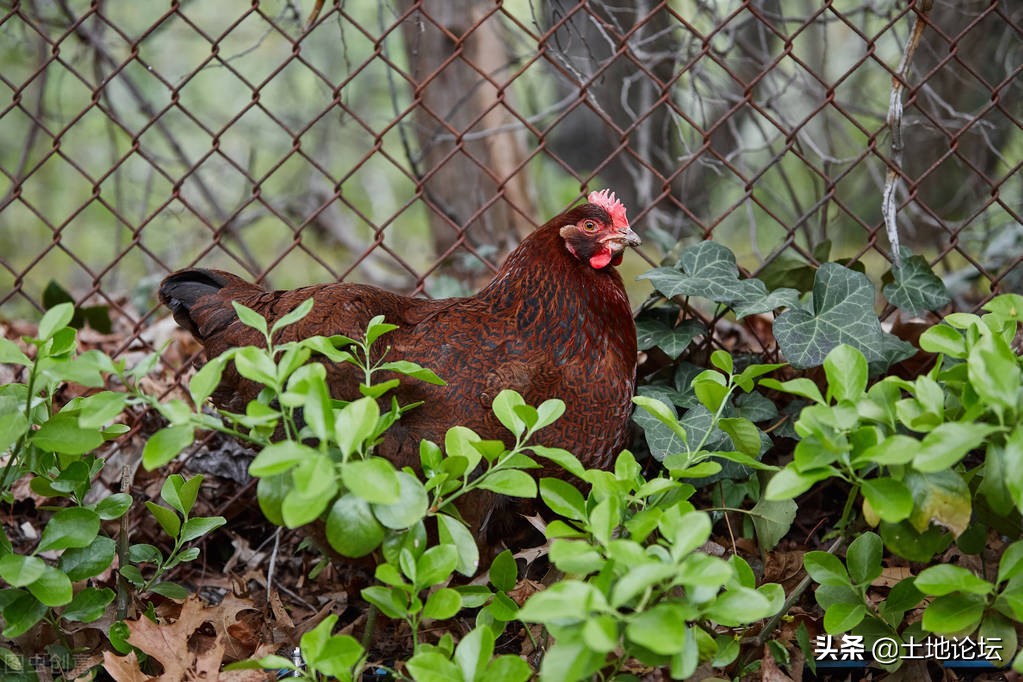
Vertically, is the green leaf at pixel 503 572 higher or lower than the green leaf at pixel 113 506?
higher

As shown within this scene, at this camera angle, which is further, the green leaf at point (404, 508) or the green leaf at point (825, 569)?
the green leaf at point (825, 569)

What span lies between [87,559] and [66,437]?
0.31m

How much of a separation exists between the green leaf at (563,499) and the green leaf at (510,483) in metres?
0.07

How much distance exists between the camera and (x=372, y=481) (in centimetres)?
130

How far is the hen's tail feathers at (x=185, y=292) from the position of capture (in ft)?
7.66

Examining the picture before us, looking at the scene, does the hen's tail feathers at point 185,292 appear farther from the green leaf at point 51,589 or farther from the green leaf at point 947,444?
the green leaf at point 947,444

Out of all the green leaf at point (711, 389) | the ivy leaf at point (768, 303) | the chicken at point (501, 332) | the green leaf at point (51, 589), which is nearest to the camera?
the green leaf at point (51, 589)

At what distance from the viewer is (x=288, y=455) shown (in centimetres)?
131

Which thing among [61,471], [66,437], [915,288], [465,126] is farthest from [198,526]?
[465,126]

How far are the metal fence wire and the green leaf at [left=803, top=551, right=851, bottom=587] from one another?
1.06 m

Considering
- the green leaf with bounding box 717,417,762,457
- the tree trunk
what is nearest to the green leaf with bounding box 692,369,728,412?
the green leaf with bounding box 717,417,762,457

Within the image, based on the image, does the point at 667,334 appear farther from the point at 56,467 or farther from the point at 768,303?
the point at 56,467

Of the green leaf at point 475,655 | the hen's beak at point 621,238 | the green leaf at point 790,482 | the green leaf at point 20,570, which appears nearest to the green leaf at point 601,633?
the green leaf at point 475,655

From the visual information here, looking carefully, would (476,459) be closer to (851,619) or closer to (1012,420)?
(851,619)
